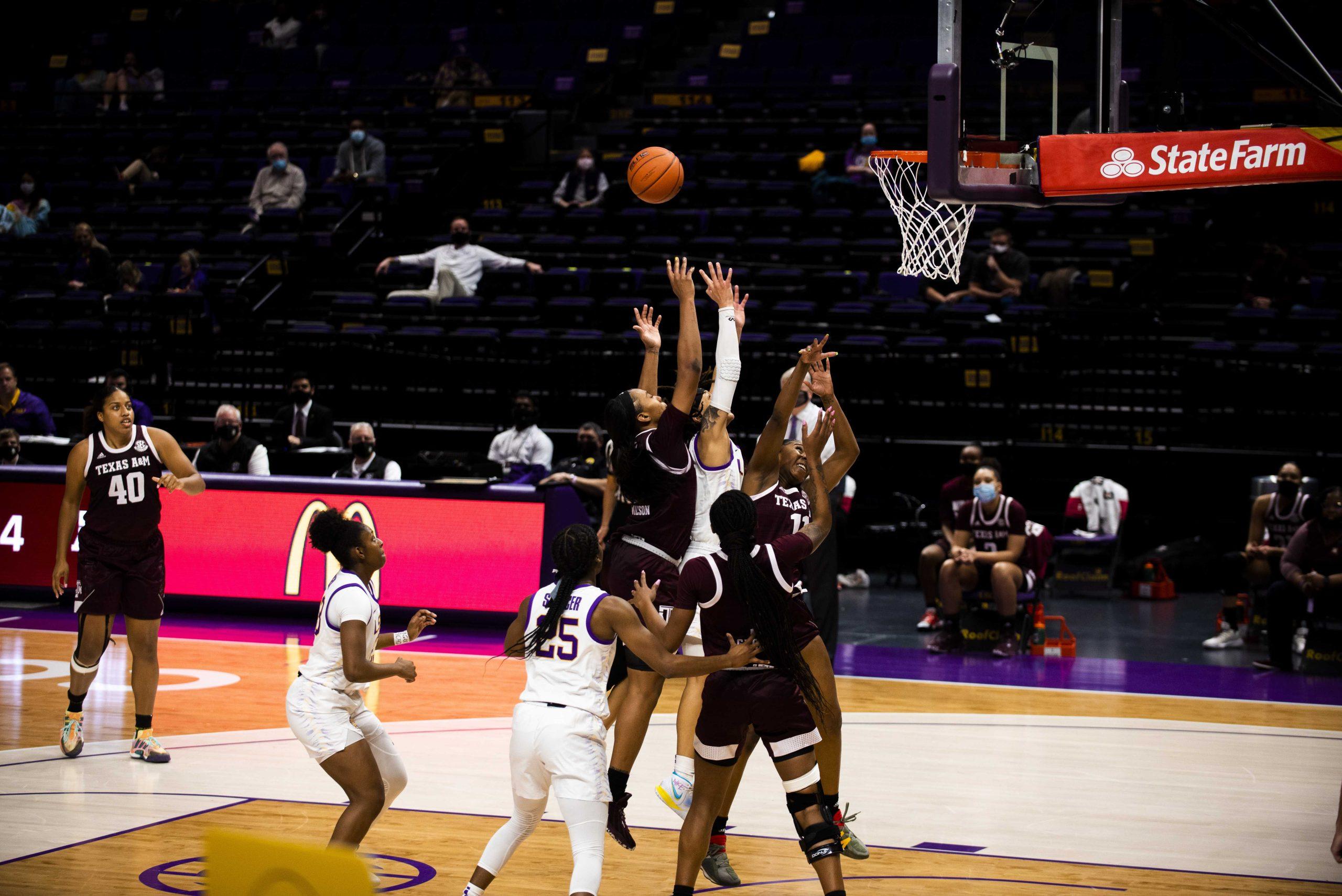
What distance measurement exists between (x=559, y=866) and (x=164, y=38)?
21.5m

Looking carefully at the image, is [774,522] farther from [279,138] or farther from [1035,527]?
[279,138]

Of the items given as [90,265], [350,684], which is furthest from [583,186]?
[350,684]

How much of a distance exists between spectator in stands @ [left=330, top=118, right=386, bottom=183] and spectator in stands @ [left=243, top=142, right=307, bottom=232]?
25.7 inches

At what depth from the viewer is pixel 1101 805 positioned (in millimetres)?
6438

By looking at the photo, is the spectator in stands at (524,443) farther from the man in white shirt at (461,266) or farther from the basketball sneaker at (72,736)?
the basketball sneaker at (72,736)

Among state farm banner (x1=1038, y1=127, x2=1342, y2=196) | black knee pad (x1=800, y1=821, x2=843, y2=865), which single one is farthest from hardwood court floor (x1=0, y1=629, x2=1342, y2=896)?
state farm banner (x1=1038, y1=127, x2=1342, y2=196)

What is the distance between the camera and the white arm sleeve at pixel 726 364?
220 inches

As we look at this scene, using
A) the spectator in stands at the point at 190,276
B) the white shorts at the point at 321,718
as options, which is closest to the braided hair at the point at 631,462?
the white shorts at the point at 321,718

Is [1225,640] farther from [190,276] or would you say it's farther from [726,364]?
[190,276]

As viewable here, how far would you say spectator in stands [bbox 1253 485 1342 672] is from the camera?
32.0ft

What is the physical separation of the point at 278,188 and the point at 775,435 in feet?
46.0

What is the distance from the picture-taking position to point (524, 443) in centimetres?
1257

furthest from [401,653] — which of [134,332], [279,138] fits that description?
[279,138]

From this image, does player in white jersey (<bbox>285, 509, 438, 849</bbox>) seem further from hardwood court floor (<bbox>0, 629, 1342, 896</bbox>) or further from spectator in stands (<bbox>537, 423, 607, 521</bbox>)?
spectator in stands (<bbox>537, 423, 607, 521</bbox>)
